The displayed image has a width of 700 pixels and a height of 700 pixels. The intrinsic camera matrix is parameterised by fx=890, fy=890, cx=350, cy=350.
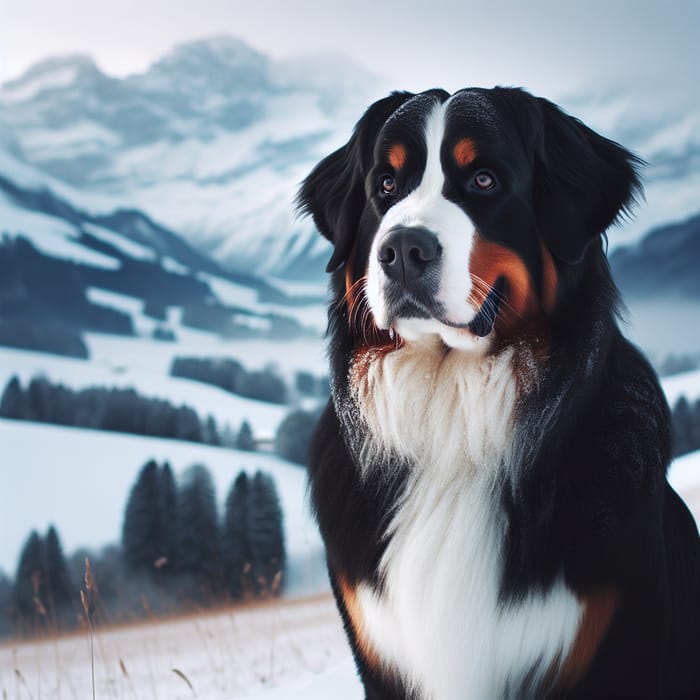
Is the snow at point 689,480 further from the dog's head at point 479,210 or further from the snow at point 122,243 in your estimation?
the snow at point 122,243

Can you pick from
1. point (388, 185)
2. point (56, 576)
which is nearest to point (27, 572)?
point (56, 576)

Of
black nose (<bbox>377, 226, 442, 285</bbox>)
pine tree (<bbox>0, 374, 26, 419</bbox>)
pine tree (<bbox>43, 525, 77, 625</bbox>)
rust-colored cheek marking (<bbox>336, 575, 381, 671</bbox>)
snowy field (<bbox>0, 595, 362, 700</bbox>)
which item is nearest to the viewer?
black nose (<bbox>377, 226, 442, 285</bbox>)

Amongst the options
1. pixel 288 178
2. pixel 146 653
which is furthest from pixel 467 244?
pixel 288 178

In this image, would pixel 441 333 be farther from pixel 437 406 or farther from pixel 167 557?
pixel 167 557

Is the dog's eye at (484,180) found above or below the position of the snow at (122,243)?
below

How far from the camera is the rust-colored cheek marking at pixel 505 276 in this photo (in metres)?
1.66

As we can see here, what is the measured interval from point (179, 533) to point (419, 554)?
3.31 meters

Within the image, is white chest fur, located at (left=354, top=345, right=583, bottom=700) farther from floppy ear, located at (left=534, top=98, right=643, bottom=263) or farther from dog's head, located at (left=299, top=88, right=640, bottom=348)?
floppy ear, located at (left=534, top=98, right=643, bottom=263)

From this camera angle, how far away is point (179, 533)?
4.82 m

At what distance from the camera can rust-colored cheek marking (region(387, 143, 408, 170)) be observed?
5.87ft

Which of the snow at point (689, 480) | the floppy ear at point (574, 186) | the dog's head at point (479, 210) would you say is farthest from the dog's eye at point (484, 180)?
the snow at point (689, 480)

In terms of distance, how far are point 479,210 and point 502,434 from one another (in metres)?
0.44

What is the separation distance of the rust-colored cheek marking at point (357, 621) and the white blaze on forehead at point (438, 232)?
56cm

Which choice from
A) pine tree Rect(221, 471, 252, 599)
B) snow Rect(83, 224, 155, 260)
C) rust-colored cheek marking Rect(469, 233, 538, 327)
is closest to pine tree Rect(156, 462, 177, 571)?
pine tree Rect(221, 471, 252, 599)
